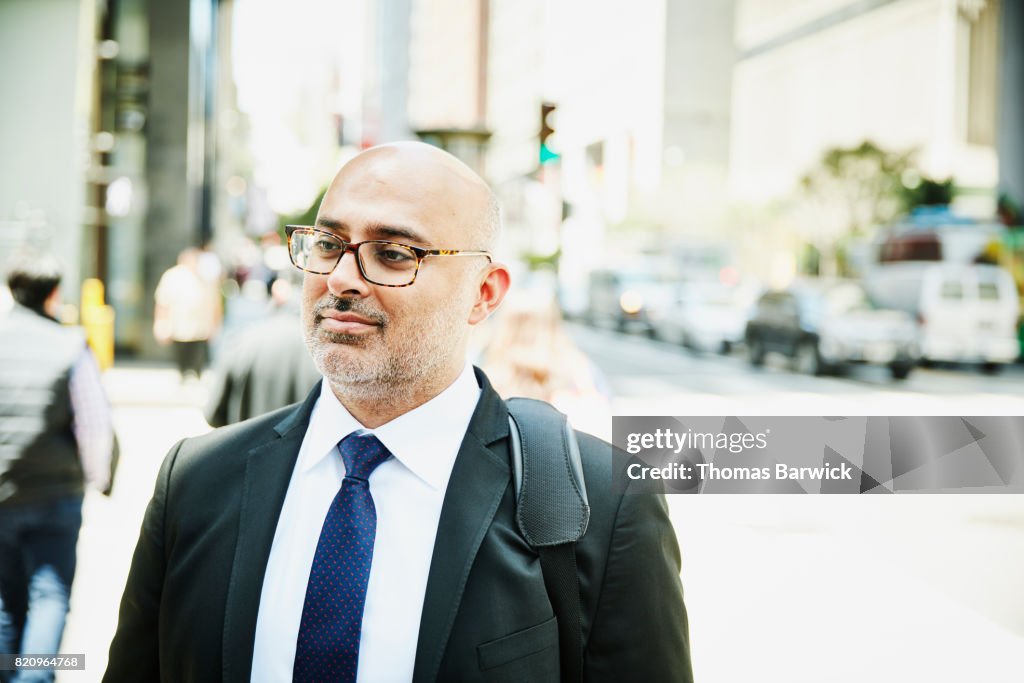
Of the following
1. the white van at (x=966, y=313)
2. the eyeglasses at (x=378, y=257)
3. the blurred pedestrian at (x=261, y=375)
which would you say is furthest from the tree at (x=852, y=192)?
the eyeglasses at (x=378, y=257)

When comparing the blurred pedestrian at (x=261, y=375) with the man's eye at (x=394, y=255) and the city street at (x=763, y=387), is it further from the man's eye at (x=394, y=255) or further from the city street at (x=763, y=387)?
the man's eye at (x=394, y=255)

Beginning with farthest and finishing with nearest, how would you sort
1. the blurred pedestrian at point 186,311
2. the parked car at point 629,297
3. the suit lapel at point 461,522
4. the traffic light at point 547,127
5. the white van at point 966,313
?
the parked car at point 629,297 → the white van at point 966,313 → the blurred pedestrian at point 186,311 → the traffic light at point 547,127 → the suit lapel at point 461,522

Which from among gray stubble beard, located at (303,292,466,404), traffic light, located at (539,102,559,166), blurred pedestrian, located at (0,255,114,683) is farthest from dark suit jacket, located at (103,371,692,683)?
traffic light, located at (539,102,559,166)

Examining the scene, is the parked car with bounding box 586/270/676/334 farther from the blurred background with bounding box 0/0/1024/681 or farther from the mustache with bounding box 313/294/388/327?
the mustache with bounding box 313/294/388/327

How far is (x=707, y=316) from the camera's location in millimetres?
22375

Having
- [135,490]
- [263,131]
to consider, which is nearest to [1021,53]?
[135,490]

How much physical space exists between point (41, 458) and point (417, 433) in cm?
211

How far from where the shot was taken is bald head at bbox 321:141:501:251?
171cm

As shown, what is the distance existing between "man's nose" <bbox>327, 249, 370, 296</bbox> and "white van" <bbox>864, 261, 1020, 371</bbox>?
18.9 meters

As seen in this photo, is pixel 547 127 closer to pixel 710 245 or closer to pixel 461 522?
pixel 461 522

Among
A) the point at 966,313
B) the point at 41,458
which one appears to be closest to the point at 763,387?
the point at 41,458

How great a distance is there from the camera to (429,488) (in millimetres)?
1749

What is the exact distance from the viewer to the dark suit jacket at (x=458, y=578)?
160cm
